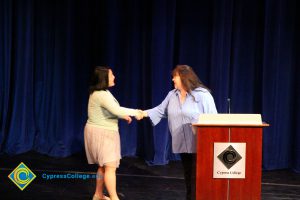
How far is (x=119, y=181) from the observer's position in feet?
16.4

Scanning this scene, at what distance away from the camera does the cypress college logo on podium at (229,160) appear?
3.31 meters

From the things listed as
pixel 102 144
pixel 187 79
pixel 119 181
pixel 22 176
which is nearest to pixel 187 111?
pixel 187 79

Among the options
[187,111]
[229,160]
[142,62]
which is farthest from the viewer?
[142,62]

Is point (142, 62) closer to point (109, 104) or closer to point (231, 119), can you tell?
point (109, 104)

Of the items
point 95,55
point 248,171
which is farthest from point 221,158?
point 95,55

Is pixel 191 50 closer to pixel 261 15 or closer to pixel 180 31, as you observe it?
pixel 180 31

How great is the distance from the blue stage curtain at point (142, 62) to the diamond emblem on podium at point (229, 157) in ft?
8.40

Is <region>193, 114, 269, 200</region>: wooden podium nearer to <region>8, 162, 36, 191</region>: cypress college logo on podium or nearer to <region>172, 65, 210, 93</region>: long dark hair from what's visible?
<region>172, 65, 210, 93</region>: long dark hair

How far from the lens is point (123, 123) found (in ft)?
20.4

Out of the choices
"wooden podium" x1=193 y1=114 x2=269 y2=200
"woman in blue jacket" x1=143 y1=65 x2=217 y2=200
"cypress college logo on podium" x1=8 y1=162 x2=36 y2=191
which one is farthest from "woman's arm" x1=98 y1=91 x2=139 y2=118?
"cypress college logo on podium" x1=8 y1=162 x2=36 y2=191

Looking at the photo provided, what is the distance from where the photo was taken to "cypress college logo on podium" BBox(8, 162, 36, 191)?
15.6 ft

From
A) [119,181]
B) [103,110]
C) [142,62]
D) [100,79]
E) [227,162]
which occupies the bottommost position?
[119,181]

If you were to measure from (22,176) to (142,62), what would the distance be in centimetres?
206

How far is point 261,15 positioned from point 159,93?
1.58 m
